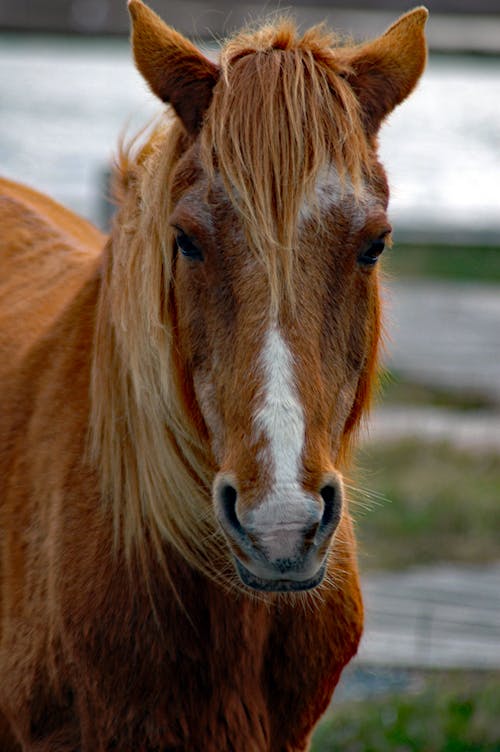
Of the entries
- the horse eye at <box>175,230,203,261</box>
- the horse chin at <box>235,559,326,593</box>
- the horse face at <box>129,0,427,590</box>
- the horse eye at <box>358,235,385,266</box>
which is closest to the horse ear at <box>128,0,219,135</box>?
the horse face at <box>129,0,427,590</box>

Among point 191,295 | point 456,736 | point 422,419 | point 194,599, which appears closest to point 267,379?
point 191,295

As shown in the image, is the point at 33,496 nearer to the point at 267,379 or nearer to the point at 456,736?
the point at 267,379

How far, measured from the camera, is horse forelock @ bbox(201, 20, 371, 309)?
7.93 feet

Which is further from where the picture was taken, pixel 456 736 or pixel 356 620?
pixel 456 736

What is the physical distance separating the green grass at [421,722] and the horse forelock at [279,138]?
2288mm

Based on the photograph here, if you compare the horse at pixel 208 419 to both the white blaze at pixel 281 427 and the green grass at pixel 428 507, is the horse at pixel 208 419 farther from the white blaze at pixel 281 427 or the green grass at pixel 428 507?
the green grass at pixel 428 507

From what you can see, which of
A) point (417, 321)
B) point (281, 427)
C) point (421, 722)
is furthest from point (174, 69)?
point (417, 321)

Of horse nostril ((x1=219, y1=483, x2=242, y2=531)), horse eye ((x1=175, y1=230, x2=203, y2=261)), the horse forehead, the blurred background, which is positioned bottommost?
the blurred background

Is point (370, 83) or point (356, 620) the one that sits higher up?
point (370, 83)

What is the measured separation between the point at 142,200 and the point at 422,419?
17.7 feet

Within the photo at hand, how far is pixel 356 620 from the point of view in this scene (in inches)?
120

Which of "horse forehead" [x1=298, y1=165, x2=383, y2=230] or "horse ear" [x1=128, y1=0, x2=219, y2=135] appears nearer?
"horse forehead" [x1=298, y1=165, x2=383, y2=230]

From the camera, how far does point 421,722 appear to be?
13.7ft

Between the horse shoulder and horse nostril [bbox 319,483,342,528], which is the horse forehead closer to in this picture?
horse nostril [bbox 319,483,342,528]
